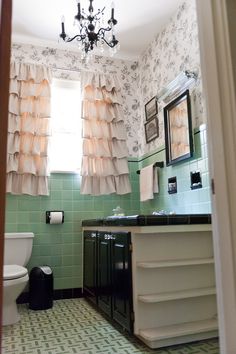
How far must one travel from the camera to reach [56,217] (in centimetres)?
318

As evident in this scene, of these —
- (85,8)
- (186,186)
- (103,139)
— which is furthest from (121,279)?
(85,8)

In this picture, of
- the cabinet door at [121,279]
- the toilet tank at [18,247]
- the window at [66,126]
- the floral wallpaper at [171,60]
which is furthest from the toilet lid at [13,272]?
the floral wallpaper at [171,60]

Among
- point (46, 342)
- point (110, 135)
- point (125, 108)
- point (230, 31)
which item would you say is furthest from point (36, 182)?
point (230, 31)

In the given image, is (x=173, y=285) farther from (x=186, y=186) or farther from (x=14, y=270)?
(x=14, y=270)

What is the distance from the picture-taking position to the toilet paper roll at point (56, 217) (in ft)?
10.4

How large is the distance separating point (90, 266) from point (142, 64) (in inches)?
95.1

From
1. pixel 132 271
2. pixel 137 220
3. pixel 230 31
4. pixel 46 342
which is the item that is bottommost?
pixel 46 342

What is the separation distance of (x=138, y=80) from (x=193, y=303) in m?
2.70

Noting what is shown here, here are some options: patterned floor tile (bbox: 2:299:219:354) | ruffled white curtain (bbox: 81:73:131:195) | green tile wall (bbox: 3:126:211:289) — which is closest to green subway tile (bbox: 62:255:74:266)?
green tile wall (bbox: 3:126:211:289)

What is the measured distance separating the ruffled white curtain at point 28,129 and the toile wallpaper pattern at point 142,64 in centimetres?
23

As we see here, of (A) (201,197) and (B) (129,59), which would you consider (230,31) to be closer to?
(A) (201,197)

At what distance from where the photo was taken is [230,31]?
1.15 meters

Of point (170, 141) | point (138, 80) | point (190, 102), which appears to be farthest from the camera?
point (138, 80)

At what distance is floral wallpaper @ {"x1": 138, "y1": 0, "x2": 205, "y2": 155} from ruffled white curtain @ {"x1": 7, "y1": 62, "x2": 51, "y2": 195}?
1.12 metres
